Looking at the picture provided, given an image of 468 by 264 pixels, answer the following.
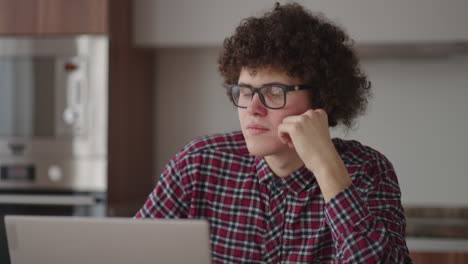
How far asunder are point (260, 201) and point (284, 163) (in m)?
0.11

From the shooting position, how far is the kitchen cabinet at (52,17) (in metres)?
2.44

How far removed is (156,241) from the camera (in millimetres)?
939

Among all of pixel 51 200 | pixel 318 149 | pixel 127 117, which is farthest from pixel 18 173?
pixel 318 149

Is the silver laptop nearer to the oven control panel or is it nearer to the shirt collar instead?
the shirt collar

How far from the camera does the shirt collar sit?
143cm

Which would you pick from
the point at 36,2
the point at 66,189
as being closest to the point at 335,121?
the point at 66,189

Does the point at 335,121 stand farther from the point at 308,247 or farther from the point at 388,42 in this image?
the point at 388,42

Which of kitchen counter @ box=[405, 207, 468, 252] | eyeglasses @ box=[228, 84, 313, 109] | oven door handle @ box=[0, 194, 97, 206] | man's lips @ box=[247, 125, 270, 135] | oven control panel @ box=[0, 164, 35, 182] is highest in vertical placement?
eyeglasses @ box=[228, 84, 313, 109]

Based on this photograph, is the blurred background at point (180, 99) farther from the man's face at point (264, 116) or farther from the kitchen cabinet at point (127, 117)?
the man's face at point (264, 116)

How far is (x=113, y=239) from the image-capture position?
94 centimetres

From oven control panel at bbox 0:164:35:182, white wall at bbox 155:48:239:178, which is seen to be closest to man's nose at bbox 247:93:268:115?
oven control panel at bbox 0:164:35:182

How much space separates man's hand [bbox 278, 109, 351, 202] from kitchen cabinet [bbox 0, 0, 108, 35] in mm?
1373

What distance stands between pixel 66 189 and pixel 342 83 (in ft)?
4.70

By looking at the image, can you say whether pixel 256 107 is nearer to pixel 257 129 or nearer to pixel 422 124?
pixel 257 129
